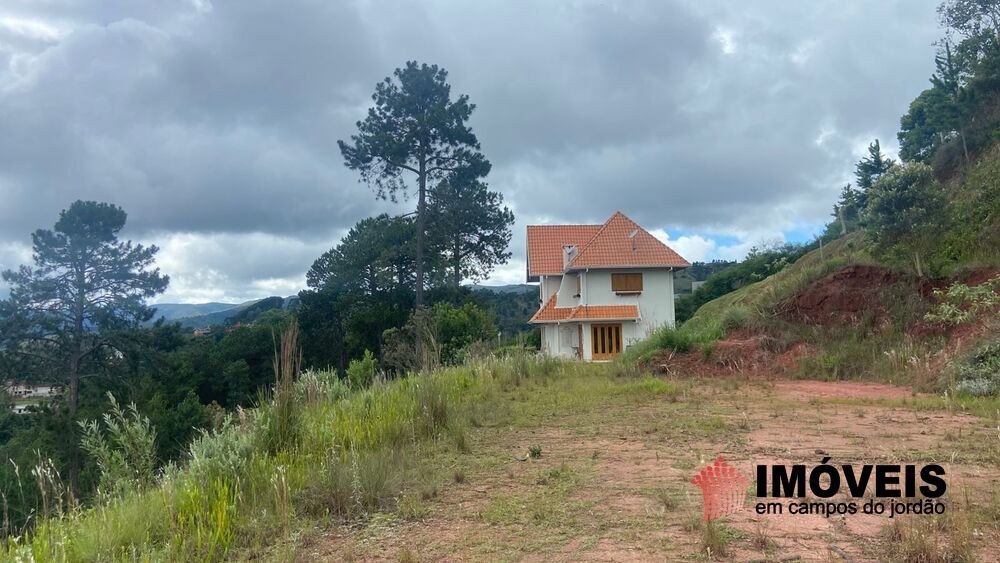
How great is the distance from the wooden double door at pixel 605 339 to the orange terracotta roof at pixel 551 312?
5.96 feet

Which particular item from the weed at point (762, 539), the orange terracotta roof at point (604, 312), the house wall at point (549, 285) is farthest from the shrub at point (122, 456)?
the house wall at point (549, 285)

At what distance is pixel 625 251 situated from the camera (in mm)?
28109

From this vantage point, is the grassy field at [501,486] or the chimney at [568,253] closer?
the grassy field at [501,486]

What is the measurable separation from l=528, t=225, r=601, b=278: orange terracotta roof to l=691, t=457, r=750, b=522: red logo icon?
2565 cm

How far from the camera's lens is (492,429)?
743cm

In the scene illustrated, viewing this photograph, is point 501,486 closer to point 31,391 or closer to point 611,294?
point 611,294

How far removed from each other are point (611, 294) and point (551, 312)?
3.18m

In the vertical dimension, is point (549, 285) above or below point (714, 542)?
above

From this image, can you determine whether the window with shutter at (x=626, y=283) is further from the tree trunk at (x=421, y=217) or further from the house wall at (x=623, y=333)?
the tree trunk at (x=421, y=217)

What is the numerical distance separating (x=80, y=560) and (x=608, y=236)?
27.0 meters

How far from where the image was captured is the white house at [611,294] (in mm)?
27062

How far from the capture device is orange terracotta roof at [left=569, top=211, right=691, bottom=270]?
27.5 metres

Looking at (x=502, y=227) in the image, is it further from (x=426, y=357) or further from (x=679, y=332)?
(x=426, y=357)

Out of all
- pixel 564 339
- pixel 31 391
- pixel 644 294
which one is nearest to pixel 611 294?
pixel 644 294
